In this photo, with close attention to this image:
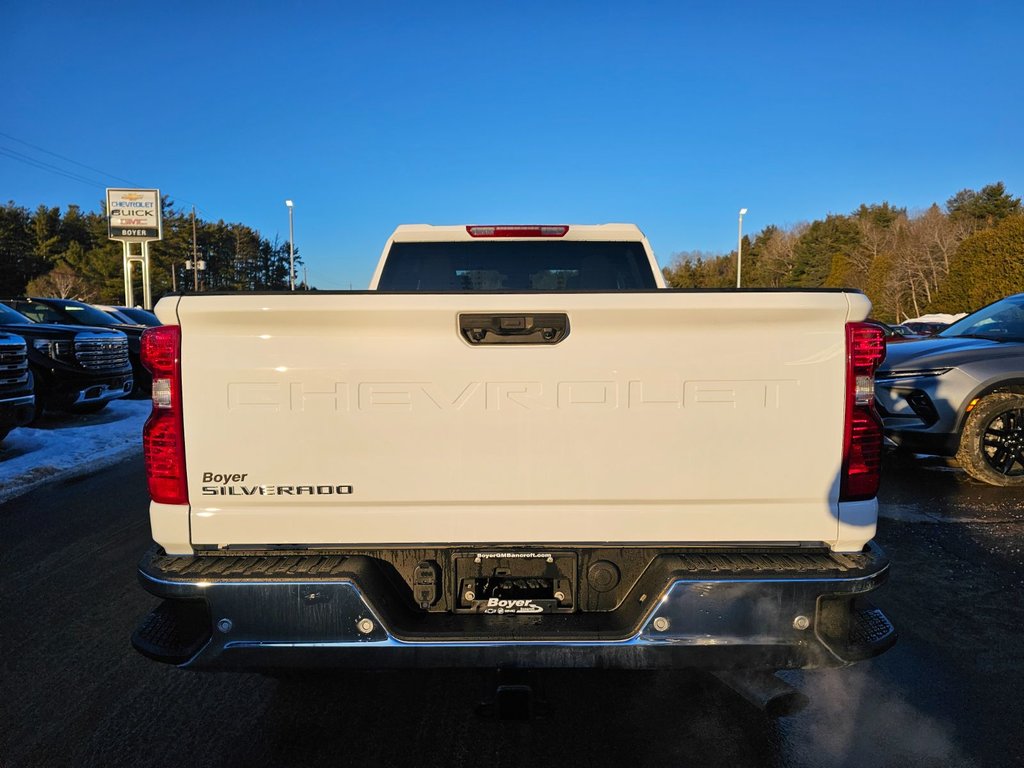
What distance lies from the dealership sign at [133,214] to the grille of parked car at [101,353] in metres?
29.7

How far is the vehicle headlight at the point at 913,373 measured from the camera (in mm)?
Answer: 6129

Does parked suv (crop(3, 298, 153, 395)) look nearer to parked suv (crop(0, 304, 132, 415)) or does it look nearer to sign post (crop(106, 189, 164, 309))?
parked suv (crop(0, 304, 132, 415))

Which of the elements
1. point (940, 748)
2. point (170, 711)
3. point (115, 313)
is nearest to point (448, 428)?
point (170, 711)

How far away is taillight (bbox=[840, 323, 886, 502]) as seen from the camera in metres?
2.17

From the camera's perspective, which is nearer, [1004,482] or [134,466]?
[1004,482]

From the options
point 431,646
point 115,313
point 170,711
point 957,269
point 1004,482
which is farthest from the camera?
point 957,269

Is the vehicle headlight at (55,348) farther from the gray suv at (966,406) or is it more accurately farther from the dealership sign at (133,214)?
the dealership sign at (133,214)

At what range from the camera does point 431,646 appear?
6.96 ft

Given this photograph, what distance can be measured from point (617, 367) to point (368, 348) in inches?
31.8

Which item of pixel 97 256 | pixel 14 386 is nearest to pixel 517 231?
pixel 14 386

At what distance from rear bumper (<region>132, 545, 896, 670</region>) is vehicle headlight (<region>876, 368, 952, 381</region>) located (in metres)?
4.84

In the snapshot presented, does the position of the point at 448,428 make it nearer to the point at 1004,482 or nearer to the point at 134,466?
the point at 1004,482

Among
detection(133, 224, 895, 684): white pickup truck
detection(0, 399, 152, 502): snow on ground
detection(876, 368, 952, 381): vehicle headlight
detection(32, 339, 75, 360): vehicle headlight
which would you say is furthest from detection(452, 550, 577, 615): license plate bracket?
detection(32, 339, 75, 360): vehicle headlight

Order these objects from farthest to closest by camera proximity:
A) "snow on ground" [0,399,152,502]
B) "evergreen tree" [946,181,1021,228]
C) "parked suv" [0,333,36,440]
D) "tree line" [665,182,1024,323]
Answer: "evergreen tree" [946,181,1021,228] < "tree line" [665,182,1024,323] < "parked suv" [0,333,36,440] < "snow on ground" [0,399,152,502]
